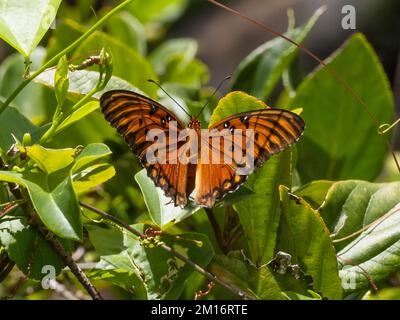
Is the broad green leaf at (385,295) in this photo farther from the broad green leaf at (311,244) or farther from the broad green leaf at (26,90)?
the broad green leaf at (26,90)

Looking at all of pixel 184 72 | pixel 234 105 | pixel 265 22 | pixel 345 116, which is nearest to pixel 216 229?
pixel 234 105

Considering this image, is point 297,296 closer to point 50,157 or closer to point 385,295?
point 385,295

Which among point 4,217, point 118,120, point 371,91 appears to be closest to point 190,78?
point 371,91

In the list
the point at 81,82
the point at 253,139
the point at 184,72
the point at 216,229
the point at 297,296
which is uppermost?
the point at 184,72
